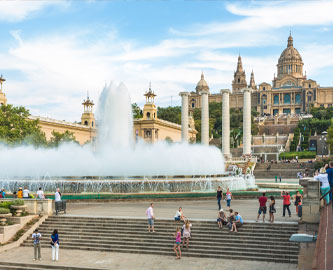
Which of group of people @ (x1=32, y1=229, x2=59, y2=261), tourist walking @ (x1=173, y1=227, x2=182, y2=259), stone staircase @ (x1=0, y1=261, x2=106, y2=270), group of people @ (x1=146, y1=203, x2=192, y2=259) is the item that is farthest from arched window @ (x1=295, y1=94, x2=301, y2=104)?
stone staircase @ (x1=0, y1=261, x2=106, y2=270)

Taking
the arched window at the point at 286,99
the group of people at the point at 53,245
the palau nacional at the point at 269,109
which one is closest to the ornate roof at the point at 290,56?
the palau nacional at the point at 269,109

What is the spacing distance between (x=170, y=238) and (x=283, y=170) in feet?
159

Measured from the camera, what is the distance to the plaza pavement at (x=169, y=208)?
21266mm

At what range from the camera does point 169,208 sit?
24.5 metres

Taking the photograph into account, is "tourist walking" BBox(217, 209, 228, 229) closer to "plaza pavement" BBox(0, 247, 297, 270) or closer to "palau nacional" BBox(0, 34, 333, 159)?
"plaza pavement" BBox(0, 247, 297, 270)

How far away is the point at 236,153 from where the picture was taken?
9525cm

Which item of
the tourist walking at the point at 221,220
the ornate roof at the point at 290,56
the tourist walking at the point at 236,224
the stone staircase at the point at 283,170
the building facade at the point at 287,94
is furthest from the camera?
the ornate roof at the point at 290,56

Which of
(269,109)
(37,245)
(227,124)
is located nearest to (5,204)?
(37,245)

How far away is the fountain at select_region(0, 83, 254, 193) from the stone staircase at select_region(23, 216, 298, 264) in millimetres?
10143

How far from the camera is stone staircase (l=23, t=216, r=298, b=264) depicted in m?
16.7

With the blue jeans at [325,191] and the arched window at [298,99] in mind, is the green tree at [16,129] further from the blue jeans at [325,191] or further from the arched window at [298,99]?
the arched window at [298,99]

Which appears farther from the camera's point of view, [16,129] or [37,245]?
[16,129]

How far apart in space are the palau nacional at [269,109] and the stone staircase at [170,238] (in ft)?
243

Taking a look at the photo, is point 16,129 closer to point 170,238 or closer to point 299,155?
point 170,238
